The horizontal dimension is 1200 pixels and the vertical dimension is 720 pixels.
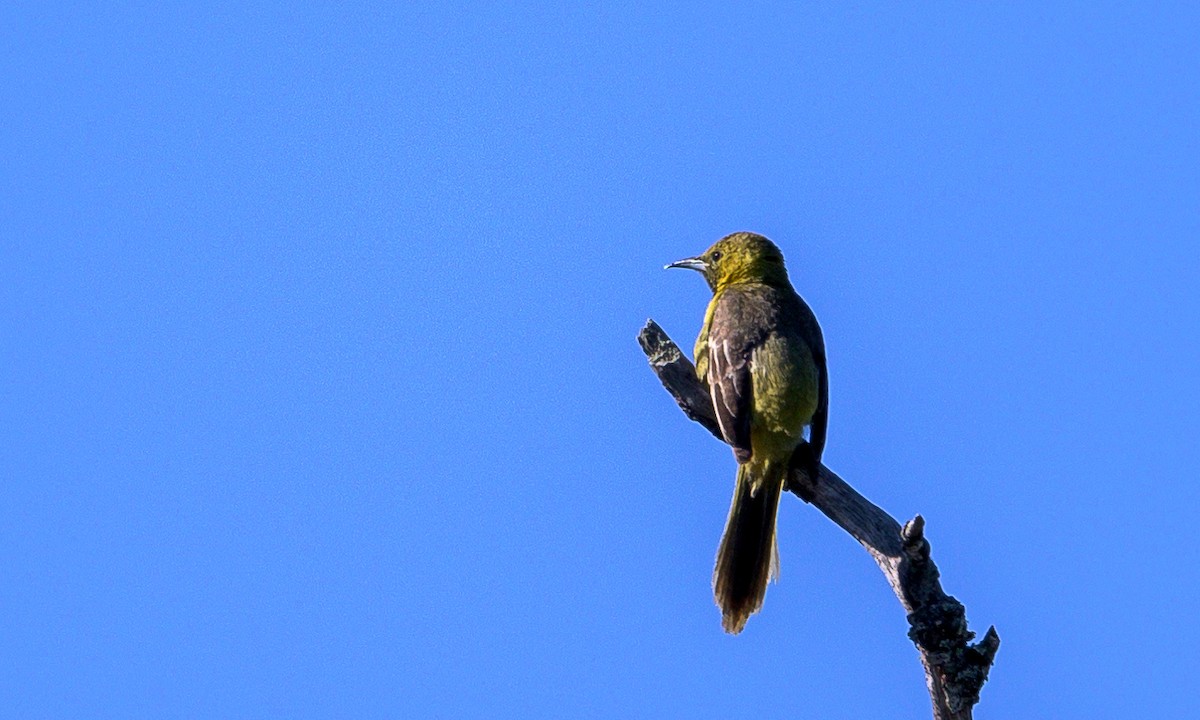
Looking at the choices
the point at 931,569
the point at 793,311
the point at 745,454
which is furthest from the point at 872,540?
the point at 793,311

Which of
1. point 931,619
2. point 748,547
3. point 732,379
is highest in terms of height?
point 732,379

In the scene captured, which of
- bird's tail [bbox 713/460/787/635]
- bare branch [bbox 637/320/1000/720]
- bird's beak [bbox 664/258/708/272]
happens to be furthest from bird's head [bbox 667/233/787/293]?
bare branch [bbox 637/320/1000/720]

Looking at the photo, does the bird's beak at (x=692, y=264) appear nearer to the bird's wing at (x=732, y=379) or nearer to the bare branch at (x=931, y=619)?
the bird's wing at (x=732, y=379)

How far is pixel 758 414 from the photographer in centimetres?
848

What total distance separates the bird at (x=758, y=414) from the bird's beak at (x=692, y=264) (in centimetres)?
124

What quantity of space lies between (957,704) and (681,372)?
256cm

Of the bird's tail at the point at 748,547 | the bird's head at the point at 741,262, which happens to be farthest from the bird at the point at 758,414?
the bird's head at the point at 741,262

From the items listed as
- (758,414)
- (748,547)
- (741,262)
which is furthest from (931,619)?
(741,262)

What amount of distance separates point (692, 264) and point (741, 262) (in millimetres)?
447

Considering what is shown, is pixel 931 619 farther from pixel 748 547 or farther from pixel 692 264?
pixel 692 264

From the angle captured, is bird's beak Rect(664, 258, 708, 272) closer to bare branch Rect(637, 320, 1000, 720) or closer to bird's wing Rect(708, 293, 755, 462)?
bird's wing Rect(708, 293, 755, 462)

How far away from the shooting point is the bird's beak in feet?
34.2

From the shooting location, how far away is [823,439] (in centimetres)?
851

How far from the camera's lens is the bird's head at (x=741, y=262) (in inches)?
395
